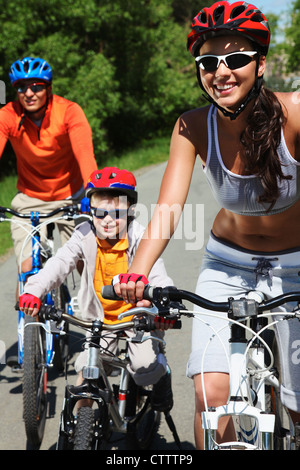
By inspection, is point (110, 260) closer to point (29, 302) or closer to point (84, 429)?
point (29, 302)

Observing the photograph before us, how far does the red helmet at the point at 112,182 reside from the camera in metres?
3.94

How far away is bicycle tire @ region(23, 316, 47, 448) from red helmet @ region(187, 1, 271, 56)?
2.34m

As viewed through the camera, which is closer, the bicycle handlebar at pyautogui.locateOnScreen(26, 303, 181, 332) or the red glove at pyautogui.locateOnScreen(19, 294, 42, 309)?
the bicycle handlebar at pyautogui.locateOnScreen(26, 303, 181, 332)

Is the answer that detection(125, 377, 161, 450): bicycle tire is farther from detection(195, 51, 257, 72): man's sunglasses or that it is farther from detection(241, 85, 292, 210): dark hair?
detection(195, 51, 257, 72): man's sunglasses

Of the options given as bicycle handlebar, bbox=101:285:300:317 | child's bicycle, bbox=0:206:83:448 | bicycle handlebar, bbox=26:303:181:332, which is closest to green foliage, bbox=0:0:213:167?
child's bicycle, bbox=0:206:83:448

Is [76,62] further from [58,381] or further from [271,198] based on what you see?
[271,198]

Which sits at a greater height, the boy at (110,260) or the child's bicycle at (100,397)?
the boy at (110,260)

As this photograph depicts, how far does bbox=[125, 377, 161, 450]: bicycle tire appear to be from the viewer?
3.96 metres

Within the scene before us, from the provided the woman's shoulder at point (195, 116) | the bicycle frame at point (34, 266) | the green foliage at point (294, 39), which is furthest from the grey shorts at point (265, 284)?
the green foliage at point (294, 39)

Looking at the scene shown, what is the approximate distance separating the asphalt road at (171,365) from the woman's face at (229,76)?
4.26 feet

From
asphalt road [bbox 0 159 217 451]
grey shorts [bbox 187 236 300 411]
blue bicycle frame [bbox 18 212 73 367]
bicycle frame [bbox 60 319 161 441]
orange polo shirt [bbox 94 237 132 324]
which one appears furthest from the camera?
blue bicycle frame [bbox 18 212 73 367]

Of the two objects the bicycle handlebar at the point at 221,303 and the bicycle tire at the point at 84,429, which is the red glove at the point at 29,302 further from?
the bicycle handlebar at the point at 221,303

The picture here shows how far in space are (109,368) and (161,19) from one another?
2465cm

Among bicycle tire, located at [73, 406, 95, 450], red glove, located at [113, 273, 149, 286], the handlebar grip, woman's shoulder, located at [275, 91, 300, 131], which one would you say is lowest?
bicycle tire, located at [73, 406, 95, 450]
